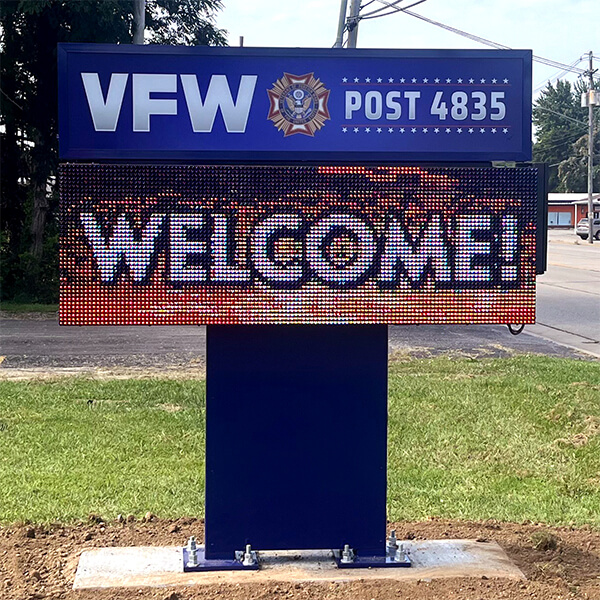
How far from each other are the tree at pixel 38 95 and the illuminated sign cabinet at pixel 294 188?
46.6ft

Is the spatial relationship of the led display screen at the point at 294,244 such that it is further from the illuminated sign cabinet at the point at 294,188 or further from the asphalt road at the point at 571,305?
the asphalt road at the point at 571,305

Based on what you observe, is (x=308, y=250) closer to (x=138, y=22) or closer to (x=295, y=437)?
(x=295, y=437)

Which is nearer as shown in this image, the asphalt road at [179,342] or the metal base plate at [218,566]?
the metal base plate at [218,566]

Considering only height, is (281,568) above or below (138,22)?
below

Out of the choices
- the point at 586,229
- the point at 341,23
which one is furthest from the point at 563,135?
the point at 341,23

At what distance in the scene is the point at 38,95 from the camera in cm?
1912

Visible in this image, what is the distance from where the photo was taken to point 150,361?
1227cm

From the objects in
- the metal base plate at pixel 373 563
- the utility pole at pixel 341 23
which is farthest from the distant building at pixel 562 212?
the metal base plate at pixel 373 563

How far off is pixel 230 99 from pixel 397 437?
166 inches

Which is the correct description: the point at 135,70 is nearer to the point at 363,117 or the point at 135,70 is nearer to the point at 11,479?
the point at 363,117

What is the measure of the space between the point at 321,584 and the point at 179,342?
987cm

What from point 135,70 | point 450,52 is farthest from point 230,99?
point 450,52

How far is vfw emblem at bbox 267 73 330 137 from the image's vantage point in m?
4.33

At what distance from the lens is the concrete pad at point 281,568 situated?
458cm
